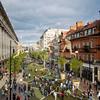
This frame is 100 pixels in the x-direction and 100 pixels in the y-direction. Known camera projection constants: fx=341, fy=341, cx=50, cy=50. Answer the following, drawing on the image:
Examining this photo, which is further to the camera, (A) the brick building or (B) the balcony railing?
(B) the balcony railing

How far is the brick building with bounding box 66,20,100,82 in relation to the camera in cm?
7006

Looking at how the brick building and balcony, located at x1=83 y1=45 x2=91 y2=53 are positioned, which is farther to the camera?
balcony, located at x1=83 y1=45 x2=91 y2=53

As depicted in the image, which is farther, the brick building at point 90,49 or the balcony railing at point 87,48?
the balcony railing at point 87,48

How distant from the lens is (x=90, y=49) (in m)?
75.2

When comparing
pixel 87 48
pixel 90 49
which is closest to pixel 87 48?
pixel 87 48

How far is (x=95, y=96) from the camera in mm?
44125

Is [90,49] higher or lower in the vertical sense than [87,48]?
lower

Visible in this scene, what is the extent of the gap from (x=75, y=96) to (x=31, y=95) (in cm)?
638

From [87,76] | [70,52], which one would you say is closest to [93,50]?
[87,76]

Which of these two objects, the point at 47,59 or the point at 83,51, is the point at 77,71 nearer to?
the point at 83,51

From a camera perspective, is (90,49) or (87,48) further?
(87,48)

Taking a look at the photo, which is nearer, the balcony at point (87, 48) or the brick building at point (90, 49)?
the brick building at point (90, 49)

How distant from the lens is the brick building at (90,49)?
230 feet

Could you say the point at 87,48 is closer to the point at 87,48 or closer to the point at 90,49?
the point at 87,48
